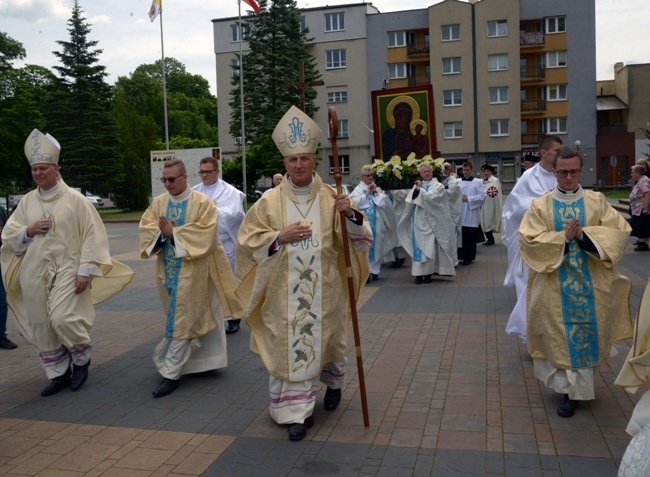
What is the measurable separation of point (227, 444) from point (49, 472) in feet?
3.80

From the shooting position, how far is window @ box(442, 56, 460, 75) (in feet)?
174

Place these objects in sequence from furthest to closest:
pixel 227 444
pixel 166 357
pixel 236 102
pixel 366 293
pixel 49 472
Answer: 1. pixel 236 102
2. pixel 366 293
3. pixel 166 357
4. pixel 227 444
5. pixel 49 472

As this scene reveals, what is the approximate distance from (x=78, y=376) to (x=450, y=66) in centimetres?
5043

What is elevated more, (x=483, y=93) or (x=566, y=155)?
(x=483, y=93)

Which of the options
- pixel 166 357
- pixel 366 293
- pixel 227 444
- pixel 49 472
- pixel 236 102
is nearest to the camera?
pixel 49 472

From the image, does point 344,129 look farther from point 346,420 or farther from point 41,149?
point 346,420

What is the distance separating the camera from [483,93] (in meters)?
52.8

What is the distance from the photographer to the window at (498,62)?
52500 millimetres

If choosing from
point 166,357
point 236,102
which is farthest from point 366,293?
point 236,102

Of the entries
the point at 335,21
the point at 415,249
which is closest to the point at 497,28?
the point at 335,21

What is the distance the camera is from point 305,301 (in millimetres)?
5117

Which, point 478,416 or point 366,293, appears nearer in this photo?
point 478,416

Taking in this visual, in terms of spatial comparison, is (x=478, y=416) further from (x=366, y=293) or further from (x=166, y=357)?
(x=366, y=293)

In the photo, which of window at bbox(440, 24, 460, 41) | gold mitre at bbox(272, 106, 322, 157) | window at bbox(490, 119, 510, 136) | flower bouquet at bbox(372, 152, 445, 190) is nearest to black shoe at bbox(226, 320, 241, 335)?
gold mitre at bbox(272, 106, 322, 157)
